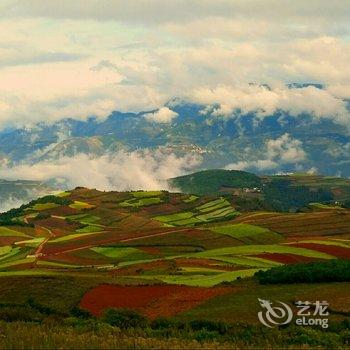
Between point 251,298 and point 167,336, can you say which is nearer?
point 167,336

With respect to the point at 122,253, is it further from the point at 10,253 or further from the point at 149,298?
the point at 149,298

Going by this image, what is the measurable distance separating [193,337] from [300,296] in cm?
2438

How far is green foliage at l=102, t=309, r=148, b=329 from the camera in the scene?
150 feet

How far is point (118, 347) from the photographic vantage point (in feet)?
98.1

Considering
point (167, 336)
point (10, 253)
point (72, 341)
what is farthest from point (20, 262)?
point (72, 341)

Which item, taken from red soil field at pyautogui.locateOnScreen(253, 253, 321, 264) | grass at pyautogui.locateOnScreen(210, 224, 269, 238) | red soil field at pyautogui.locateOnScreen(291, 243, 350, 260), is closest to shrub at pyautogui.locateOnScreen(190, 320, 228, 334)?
red soil field at pyautogui.locateOnScreen(253, 253, 321, 264)

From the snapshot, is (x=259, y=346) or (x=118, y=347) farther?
(x=259, y=346)

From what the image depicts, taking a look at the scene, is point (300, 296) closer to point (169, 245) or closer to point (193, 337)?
point (193, 337)

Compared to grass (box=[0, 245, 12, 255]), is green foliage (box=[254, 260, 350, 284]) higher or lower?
higher

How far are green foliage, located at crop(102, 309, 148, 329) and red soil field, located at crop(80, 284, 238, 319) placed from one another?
4525 mm

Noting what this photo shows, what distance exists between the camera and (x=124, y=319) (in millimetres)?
47781

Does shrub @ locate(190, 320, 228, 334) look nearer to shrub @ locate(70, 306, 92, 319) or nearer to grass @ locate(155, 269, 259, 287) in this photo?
shrub @ locate(70, 306, 92, 319)

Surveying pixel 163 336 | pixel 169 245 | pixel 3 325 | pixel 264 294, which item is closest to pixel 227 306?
pixel 264 294

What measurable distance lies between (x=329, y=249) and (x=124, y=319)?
8222cm
